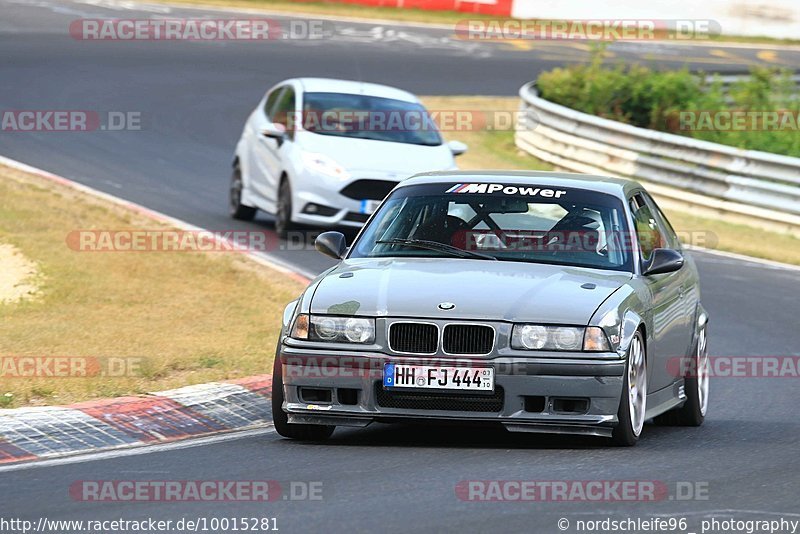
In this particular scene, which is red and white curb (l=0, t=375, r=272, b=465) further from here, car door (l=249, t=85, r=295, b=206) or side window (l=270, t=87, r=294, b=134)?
side window (l=270, t=87, r=294, b=134)

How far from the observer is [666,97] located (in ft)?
90.9

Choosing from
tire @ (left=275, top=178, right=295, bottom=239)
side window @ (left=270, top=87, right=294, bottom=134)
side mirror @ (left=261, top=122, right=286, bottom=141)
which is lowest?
tire @ (left=275, top=178, right=295, bottom=239)

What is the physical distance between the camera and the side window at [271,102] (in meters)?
19.4

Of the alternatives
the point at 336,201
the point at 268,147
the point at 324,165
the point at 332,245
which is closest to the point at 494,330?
the point at 332,245

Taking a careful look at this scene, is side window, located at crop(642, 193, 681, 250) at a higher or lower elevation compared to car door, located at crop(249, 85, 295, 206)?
higher

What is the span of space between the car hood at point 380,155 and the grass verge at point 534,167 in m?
3.68

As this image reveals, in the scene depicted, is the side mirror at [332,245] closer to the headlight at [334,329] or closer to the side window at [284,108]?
the headlight at [334,329]

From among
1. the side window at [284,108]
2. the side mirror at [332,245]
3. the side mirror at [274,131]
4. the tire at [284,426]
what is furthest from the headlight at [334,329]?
the side window at [284,108]

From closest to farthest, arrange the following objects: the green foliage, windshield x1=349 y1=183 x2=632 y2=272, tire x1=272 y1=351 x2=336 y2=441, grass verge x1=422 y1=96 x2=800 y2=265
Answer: tire x1=272 y1=351 x2=336 y2=441 → windshield x1=349 y1=183 x2=632 y2=272 → grass verge x1=422 y1=96 x2=800 y2=265 → the green foliage

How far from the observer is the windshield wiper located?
916 cm

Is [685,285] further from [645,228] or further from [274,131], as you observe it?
[274,131]

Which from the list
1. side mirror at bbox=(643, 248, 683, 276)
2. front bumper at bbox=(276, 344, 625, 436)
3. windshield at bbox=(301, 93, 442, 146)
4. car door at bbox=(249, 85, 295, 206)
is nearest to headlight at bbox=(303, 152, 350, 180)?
car door at bbox=(249, 85, 295, 206)

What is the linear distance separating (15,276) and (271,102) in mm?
6323

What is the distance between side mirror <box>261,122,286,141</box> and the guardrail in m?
6.53
